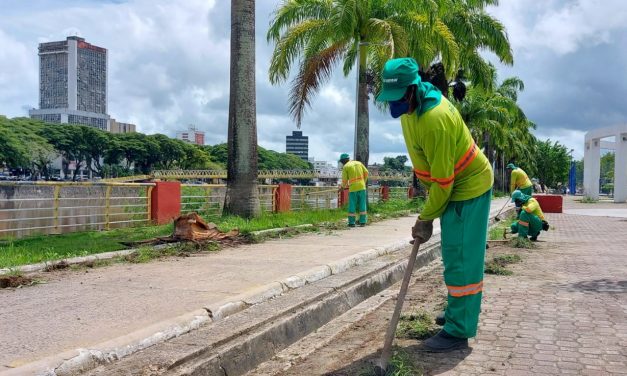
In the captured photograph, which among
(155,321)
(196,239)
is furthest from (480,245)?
(196,239)

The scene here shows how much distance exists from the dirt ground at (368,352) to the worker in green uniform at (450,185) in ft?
0.58

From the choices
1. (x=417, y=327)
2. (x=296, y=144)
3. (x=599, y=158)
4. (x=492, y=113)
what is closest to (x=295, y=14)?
(x=417, y=327)

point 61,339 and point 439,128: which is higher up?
point 439,128

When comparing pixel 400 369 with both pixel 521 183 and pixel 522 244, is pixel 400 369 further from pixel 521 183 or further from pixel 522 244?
pixel 521 183

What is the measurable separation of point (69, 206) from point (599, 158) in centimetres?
3686

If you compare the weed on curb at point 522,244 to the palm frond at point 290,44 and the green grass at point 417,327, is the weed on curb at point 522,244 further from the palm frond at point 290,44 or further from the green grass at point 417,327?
the palm frond at point 290,44

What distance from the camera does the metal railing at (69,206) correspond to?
1032 centimetres

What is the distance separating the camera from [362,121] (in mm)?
18547

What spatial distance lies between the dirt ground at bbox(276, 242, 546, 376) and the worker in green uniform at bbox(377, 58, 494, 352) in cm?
18

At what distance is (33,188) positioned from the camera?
10672 millimetres

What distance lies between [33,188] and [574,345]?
33.0ft

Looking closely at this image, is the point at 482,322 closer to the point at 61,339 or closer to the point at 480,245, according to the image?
the point at 480,245

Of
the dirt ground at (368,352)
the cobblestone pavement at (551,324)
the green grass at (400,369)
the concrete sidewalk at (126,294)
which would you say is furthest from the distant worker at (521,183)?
the green grass at (400,369)

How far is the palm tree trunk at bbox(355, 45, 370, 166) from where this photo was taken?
720 inches
